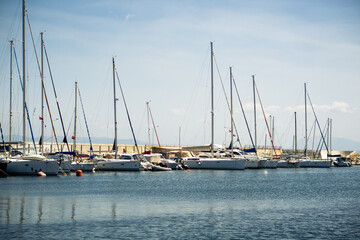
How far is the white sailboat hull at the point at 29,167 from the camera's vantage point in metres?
59.1

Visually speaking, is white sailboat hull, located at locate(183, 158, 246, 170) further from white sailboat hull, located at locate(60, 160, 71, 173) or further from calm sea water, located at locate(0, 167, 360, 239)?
calm sea water, located at locate(0, 167, 360, 239)

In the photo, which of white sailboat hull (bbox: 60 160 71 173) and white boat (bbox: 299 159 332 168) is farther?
white boat (bbox: 299 159 332 168)

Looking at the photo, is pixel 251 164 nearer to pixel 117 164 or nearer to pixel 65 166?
pixel 117 164

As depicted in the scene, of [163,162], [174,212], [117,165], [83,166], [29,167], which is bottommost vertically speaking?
[174,212]

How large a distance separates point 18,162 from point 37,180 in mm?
5673

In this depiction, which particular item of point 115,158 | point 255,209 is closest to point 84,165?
point 115,158

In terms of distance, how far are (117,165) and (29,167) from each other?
648 inches

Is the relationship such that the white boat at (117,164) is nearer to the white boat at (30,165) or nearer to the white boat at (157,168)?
the white boat at (157,168)

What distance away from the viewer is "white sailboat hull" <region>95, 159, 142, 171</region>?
7325 centimetres

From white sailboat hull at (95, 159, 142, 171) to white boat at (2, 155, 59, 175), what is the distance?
1311 cm

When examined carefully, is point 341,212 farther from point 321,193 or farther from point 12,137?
point 12,137

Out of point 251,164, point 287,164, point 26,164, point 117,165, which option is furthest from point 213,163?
point 26,164

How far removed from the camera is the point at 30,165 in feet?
195

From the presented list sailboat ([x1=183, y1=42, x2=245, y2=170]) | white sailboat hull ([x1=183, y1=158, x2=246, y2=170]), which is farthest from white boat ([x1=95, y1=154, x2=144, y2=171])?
white sailboat hull ([x1=183, y1=158, x2=246, y2=170])
